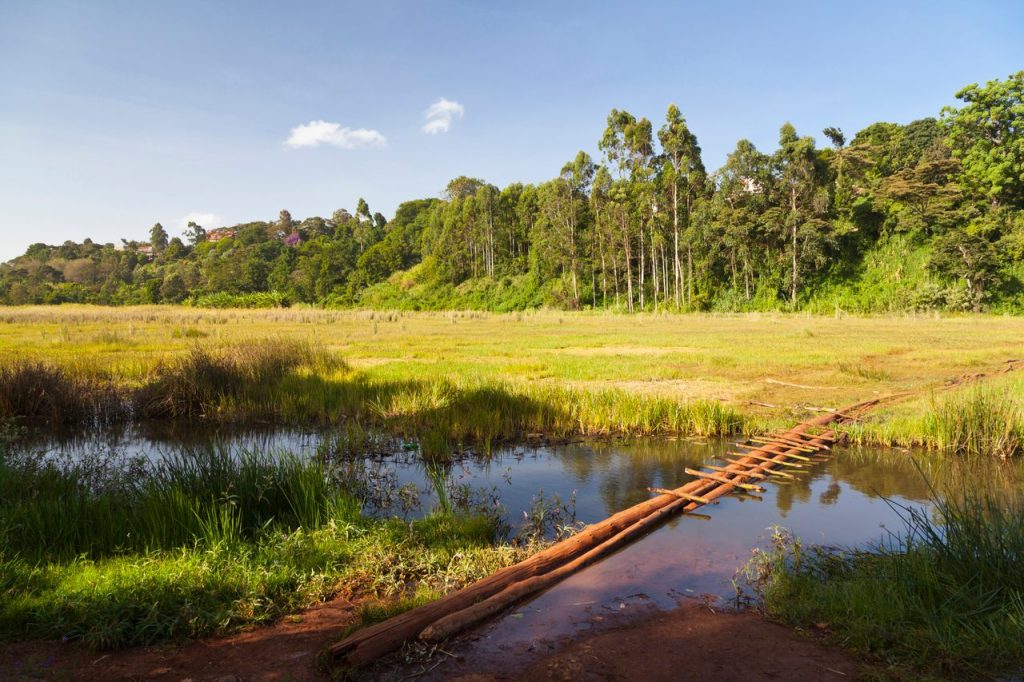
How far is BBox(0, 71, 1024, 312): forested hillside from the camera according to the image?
147 ft

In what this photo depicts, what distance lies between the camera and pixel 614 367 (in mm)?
17859

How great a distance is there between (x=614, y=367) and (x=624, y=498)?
Result: 10.3 metres

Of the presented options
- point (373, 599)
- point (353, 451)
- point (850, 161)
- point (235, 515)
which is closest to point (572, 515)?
point (373, 599)

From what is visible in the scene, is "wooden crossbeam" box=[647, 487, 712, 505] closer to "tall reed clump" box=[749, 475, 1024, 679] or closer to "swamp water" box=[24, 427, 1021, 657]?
"swamp water" box=[24, 427, 1021, 657]

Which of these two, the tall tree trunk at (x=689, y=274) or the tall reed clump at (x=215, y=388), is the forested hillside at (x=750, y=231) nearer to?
the tall tree trunk at (x=689, y=274)

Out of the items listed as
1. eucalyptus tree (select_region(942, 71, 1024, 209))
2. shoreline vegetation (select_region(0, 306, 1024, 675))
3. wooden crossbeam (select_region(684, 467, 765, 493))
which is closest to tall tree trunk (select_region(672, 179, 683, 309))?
eucalyptus tree (select_region(942, 71, 1024, 209))

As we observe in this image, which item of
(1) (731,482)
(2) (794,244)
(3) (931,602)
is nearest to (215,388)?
(1) (731,482)

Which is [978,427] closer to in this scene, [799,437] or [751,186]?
[799,437]

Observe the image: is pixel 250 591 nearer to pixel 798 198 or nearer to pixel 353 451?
pixel 353 451

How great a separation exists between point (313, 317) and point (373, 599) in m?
42.3

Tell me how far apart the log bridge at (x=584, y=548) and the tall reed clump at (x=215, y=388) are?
920 centimetres

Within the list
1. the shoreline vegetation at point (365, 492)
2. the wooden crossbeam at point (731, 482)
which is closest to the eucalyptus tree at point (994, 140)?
the shoreline vegetation at point (365, 492)

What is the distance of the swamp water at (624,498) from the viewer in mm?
5062

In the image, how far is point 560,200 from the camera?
215 ft
